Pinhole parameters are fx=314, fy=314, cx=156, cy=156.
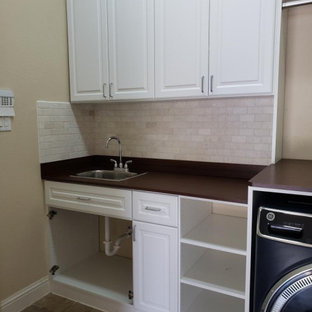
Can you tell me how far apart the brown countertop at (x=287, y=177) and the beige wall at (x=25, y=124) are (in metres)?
1.54

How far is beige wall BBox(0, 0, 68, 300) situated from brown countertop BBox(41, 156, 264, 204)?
22 centimetres

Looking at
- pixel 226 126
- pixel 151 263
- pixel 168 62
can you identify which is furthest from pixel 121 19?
pixel 151 263

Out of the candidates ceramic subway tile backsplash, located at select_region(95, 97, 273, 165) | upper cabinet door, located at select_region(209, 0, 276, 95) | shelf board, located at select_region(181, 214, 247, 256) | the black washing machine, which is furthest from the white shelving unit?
upper cabinet door, located at select_region(209, 0, 276, 95)

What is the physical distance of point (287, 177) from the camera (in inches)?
58.9

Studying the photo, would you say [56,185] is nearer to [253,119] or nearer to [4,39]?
[4,39]

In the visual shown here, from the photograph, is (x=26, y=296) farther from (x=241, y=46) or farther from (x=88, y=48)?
(x=241, y=46)

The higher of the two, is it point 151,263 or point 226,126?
point 226,126

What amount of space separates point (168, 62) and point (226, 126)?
0.60m

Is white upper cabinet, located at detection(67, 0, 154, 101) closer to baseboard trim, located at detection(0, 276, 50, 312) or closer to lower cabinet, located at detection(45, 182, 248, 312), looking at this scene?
lower cabinet, located at detection(45, 182, 248, 312)

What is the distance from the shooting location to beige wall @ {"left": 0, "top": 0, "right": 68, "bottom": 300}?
2035 mm

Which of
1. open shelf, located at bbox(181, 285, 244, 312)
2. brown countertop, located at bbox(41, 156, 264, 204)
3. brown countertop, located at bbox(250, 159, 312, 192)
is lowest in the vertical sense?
open shelf, located at bbox(181, 285, 244, 312)

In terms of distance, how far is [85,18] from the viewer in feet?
7.57

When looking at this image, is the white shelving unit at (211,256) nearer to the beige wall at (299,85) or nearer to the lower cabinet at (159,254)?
the lower cabinet at (159,254)

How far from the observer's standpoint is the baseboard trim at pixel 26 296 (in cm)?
209
